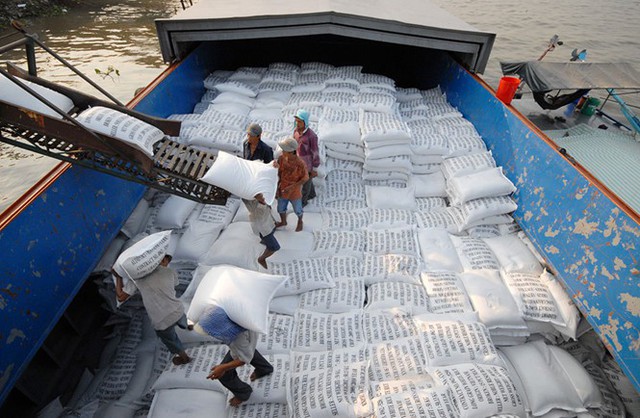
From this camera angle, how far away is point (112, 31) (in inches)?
587

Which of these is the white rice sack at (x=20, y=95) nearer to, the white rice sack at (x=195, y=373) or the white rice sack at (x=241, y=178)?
the white rice sack at (x=241, y=178)

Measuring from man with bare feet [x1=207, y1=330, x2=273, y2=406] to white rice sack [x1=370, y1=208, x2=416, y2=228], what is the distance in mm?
2131

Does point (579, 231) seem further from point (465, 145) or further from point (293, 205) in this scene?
point (293, 205)

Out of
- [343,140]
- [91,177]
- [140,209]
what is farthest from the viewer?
[343,140]

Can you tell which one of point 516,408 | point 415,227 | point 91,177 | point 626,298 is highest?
point 91,177

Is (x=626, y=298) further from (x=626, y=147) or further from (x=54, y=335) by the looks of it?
(x=626, y=147)

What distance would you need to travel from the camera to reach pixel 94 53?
12703mm

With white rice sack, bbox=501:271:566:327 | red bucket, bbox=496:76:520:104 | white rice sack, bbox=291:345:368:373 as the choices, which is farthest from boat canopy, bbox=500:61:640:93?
white rice sack, bbox=291:345:368:373

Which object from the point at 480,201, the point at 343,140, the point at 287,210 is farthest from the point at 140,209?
the point at 480,201

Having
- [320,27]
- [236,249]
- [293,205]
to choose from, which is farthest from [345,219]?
[320,27]

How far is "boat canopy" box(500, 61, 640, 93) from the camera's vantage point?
6.92m

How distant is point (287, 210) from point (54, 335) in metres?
2.63

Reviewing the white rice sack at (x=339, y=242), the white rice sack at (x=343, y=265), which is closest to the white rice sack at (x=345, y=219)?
the white rice sack at (x=339, y=242)

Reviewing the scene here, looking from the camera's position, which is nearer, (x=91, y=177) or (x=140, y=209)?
(x=91, y=177)
